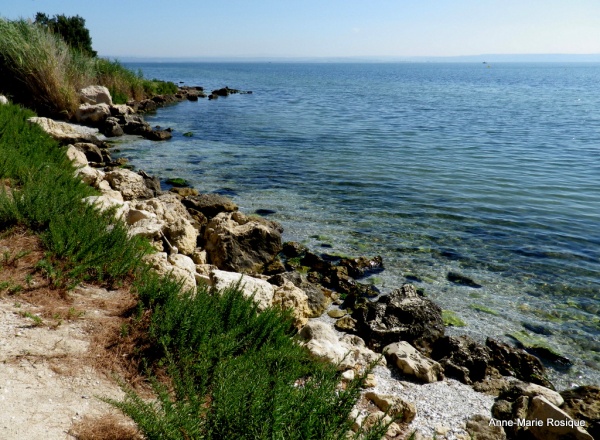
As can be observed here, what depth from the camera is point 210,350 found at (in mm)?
5207

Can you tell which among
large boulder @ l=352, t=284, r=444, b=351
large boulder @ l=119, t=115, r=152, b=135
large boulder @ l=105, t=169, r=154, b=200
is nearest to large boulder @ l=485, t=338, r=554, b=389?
large boulder @ l=352, t=284, r=444, b=351

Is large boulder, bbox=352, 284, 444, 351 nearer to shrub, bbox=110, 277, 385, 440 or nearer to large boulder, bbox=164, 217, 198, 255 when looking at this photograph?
shrub, bbox=110, 277, 385, 440

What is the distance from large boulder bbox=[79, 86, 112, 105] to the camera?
27125mm

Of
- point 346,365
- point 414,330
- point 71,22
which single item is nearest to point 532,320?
point 414,330

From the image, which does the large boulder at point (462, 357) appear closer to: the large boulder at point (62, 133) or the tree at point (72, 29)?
the large boulder at point (62, 133)

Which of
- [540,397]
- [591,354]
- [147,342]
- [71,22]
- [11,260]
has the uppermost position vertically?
[71,22]

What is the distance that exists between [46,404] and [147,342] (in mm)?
1343

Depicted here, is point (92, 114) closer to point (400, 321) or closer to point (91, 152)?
point (91, 152)

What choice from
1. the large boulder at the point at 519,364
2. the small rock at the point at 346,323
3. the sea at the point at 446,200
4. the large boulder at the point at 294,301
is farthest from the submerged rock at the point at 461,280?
the large boulder at the point at 294,301

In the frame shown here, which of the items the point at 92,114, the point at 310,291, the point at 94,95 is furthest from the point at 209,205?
the point at 94,95

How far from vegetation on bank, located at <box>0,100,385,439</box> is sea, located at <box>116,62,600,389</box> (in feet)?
15.7

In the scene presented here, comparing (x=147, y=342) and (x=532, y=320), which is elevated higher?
(x=147, y=342)

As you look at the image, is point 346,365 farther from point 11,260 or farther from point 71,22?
point 71,22

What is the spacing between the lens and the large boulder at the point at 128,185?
13.7 meters
